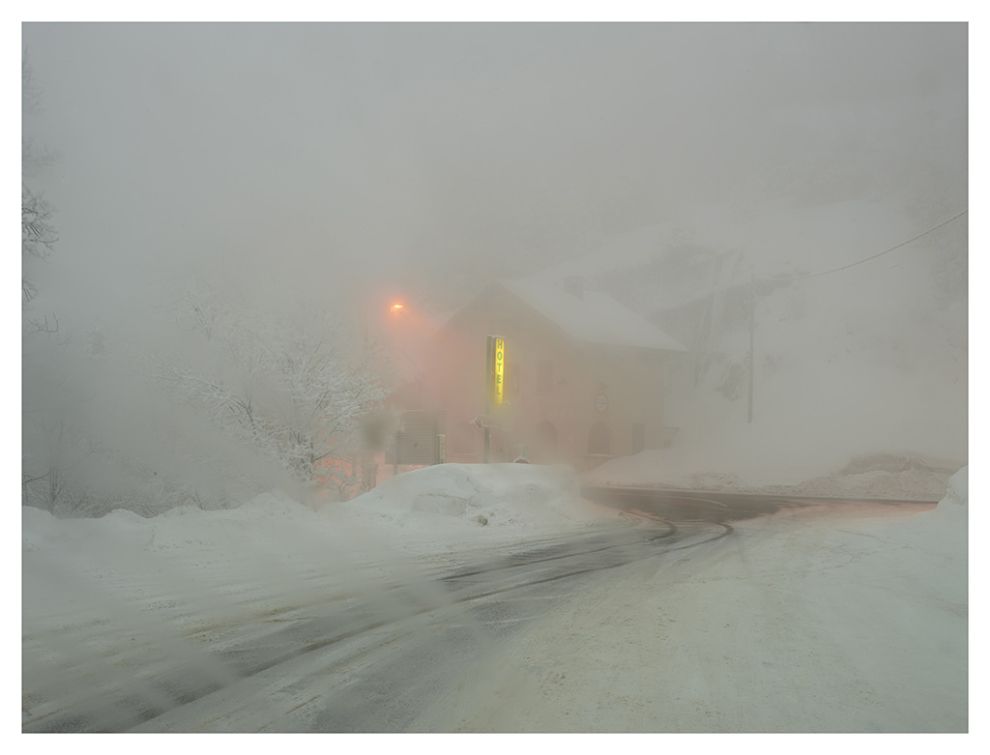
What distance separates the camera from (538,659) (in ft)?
15.7

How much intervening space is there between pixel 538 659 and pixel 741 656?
4.92ft

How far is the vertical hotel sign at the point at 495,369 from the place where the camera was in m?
17.8

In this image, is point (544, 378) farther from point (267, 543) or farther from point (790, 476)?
point (267, 543)

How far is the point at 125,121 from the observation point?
11.5m

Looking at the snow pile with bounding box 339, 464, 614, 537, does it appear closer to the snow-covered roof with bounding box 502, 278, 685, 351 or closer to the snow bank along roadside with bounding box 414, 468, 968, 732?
the snow bank along roadside with bounding box 414, 468, 968, 732

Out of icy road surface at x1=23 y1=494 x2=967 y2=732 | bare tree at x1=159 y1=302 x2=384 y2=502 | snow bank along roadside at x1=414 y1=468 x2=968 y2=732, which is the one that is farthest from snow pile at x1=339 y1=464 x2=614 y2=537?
snow bank along roadside at x1=414 y1=468 x2=968 y2=732

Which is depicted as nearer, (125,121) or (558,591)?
(558,591)

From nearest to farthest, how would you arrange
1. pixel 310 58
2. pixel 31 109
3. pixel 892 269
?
1. pixel 31 109
2. pixel 310 58
3. pixel 892 269

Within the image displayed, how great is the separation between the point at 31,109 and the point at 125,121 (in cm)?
236

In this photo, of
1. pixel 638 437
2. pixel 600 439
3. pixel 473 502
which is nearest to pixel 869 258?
pixel 638 437
